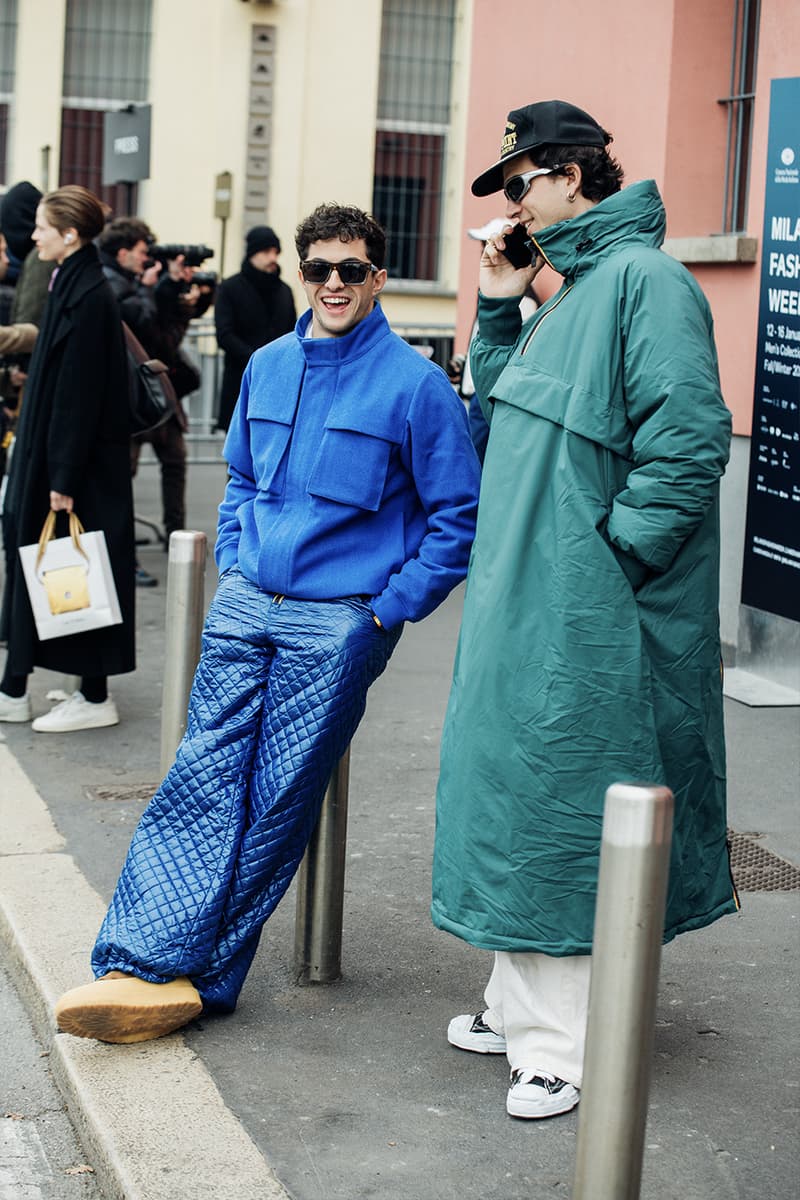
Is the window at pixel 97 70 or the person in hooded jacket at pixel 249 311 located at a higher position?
the window at pixel 97 70

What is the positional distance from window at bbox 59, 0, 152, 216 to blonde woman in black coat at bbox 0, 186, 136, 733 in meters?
14.8

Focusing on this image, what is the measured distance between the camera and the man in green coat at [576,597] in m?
3.48

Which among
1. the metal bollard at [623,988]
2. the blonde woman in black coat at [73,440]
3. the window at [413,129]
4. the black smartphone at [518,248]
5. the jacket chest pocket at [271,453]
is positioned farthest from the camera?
the window at [413,129]

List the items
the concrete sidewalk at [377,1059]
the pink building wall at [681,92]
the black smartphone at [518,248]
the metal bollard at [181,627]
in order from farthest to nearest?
1. the pink building wall at [681,92]
2. the metal bollard at [181,627]
3. the black smartphone at [518,248]
4. the concrete sidewalk at [377,1059]

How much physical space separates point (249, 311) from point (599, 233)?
28.3ft

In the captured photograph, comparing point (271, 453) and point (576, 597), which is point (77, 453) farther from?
point (576, 597)

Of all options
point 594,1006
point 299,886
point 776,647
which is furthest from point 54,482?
point 594,1006

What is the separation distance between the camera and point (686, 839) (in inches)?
145

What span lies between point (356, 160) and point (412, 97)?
110cm

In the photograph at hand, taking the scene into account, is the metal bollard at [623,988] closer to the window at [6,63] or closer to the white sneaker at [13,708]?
the white sneaker at [13,708]

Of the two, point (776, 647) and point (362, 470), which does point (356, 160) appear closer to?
point (776, 647)

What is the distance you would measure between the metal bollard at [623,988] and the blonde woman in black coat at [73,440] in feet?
14.1

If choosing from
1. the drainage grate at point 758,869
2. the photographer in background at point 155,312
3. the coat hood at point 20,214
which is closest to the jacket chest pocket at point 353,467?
the drainage grate at point 758,869

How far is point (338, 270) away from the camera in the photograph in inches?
160
